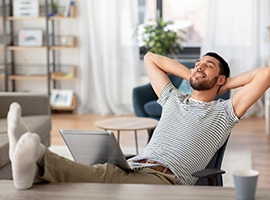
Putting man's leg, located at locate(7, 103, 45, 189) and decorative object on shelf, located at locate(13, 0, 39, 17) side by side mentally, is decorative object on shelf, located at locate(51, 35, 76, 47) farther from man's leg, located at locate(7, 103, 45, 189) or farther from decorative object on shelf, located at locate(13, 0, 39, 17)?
man's leg, located at locate(7, 103, 45, 189)

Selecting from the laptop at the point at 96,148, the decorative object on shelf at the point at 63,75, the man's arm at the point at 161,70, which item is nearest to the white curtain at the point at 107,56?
the decorative object on shelf at the point at 63,75

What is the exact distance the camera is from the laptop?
9.25 ft

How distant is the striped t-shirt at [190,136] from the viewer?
3109 millimetres

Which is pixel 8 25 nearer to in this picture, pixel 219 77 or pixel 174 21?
pixel 174 21

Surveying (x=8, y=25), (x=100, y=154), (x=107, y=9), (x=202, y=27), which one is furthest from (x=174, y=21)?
(x=100, y=154)

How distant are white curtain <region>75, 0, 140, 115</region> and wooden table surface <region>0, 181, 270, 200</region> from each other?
16.2 ft

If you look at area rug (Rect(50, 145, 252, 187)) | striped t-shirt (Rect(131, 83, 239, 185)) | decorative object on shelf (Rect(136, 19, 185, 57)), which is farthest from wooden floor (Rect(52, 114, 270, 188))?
striped t-shirt (Rect(131, 83, 239, 185))

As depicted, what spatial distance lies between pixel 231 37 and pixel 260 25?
1.10ft

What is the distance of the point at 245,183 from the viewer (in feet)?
7.13

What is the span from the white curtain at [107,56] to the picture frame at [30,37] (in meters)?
0.47

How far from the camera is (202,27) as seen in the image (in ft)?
24.7

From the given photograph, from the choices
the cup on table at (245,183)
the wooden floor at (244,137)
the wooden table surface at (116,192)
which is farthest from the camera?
the wooden floor at (244,137)

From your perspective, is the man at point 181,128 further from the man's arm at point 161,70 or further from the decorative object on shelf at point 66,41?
the decorative object on shelf at point 66,41

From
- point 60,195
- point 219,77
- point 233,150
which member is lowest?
point 233,150
